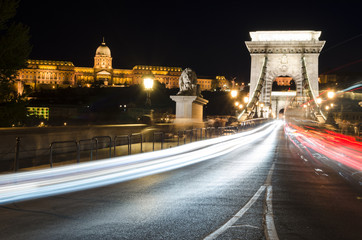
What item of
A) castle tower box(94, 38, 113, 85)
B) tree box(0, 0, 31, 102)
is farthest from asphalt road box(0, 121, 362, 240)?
castle tower box(94, 38, 113, 85)

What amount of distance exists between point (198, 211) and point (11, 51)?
1670 cm

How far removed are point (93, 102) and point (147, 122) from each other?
127180 mm

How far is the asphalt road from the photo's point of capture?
5289 mm

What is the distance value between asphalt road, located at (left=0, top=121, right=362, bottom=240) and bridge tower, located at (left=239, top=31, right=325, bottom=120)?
197 feet

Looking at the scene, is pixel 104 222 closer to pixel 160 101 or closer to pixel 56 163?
pixel 56 163

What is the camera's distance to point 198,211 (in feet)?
21.2

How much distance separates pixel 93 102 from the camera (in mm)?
143375

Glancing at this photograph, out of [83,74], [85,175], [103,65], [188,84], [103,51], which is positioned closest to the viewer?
[85,175]

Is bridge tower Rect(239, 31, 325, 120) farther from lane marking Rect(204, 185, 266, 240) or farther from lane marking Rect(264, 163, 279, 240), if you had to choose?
lane marking Rect(204, 185, 266, 240)

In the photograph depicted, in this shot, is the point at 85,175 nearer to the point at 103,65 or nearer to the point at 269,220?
the point at 269,220

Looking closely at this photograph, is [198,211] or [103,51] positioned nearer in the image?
[198,211]

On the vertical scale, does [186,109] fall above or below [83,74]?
below

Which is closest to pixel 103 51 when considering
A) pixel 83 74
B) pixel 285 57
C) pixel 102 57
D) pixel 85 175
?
pixel 102 57

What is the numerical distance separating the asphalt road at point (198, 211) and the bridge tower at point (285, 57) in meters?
60.1
